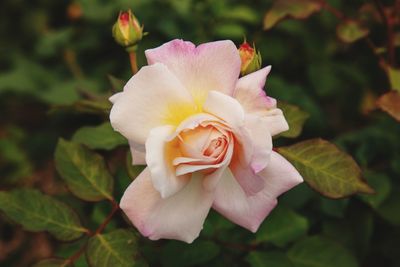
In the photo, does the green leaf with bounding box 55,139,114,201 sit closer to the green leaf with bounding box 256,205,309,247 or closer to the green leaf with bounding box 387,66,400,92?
the green leaf with bounding box 256,205,309,247

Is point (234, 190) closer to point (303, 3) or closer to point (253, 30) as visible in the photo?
point (303, 3)

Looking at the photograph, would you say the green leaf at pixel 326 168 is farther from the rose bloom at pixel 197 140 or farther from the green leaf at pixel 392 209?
the green leaf at pixel 392 209

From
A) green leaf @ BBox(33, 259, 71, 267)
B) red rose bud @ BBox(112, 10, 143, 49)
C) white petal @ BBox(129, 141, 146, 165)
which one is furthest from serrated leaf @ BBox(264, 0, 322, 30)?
green leaf @ BBox(33, 259, 71, 267)

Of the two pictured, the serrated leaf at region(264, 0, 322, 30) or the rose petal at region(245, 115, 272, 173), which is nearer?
the rose petal at region(245, 115, 272, 173)

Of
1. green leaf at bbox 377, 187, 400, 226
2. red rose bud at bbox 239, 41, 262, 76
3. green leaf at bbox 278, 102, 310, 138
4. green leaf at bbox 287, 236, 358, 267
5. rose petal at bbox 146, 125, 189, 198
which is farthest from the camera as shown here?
green leaf at bbox 377, 187, 400, 226

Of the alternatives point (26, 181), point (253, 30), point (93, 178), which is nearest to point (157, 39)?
point (253, 30)

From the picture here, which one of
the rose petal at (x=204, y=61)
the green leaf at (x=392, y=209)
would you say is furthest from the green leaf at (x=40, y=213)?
the green leaf at (x=392, y=209)
